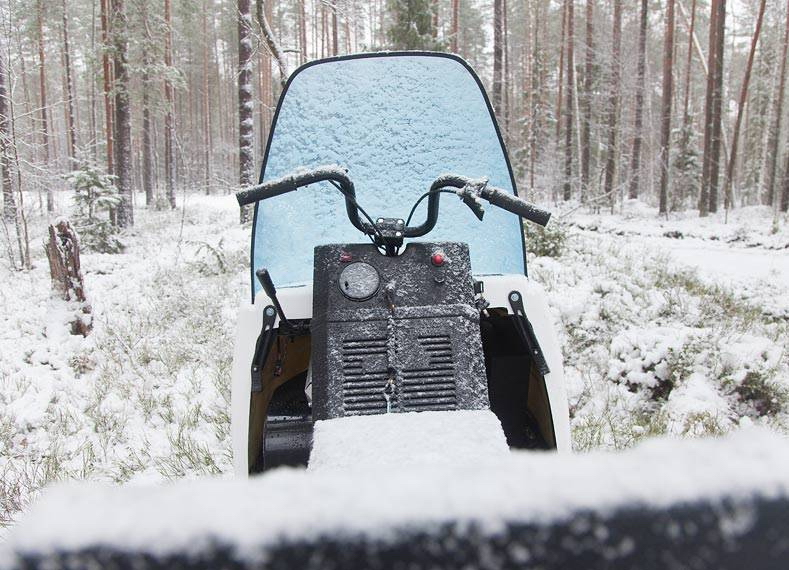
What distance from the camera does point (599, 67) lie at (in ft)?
97.6

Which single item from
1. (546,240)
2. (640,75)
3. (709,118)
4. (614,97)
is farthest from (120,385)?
(614,97)

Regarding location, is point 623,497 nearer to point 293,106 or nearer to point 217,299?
point 293,106

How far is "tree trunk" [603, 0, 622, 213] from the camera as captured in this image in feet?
77.3

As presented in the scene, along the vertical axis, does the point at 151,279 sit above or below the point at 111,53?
below

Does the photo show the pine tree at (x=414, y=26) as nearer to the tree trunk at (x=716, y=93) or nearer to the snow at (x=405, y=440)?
the tree trunk at (x=716, y=93)

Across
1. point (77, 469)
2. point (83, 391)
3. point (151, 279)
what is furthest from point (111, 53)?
point (77, 469)

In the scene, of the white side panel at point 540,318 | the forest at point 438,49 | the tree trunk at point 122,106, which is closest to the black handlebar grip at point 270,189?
the white side panel at point 540,318

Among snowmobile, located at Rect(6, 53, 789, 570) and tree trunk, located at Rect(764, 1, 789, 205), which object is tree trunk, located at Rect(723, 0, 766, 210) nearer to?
tree trunk, located at Rect(764, 1, 789, 205)

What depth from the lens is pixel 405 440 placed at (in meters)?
1.24

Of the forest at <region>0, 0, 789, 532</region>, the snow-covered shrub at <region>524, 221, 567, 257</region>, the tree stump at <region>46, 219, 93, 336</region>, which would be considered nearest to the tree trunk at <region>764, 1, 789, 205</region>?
the forest at <region>0, 0, 789, 532</region>

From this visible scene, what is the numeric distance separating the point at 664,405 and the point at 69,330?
568cm

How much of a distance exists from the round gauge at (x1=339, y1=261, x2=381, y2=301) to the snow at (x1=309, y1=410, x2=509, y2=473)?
43cm

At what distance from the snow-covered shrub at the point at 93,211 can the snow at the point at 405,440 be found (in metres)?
14.2

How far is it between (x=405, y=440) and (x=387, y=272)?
630mm
